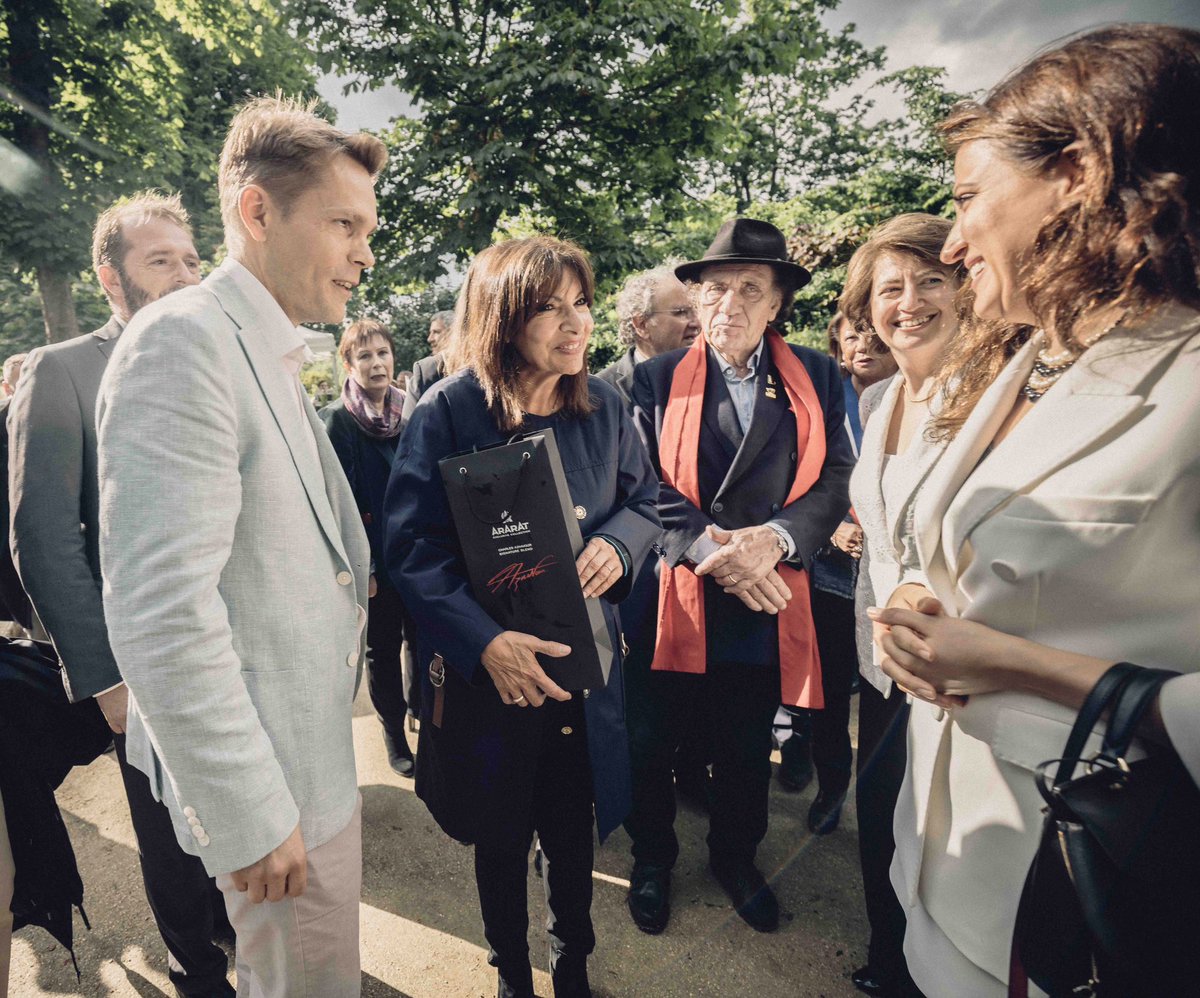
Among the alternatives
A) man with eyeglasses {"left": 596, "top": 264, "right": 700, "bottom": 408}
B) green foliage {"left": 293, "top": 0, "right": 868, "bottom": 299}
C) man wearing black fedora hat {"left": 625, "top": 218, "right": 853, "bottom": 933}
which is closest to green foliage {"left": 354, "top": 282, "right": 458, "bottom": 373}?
green foliage {"left": 293, "top": 0, "right": 868, "bottom": 299}

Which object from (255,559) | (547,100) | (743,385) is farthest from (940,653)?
(547,100)

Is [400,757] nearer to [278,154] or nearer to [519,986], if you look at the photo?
[519,986]

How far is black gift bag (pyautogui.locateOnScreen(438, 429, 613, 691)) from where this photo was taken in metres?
1.76

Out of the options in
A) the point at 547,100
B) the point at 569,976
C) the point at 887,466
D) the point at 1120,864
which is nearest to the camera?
the point at 1120,864

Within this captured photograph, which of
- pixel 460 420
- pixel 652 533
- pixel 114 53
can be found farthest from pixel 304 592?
pixel 114 53

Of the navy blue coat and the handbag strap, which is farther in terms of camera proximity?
the navy blue coat

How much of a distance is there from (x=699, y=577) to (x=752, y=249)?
144cm

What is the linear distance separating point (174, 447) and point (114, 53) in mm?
16064

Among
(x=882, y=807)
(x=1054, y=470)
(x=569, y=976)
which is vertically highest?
(x=1054, y=470)

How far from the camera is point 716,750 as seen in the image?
2.81 m

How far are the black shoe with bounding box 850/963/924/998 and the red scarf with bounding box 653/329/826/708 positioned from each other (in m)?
0.93

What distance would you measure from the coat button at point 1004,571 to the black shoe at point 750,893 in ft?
7.19

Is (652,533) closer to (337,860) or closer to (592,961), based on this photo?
(337,860)
